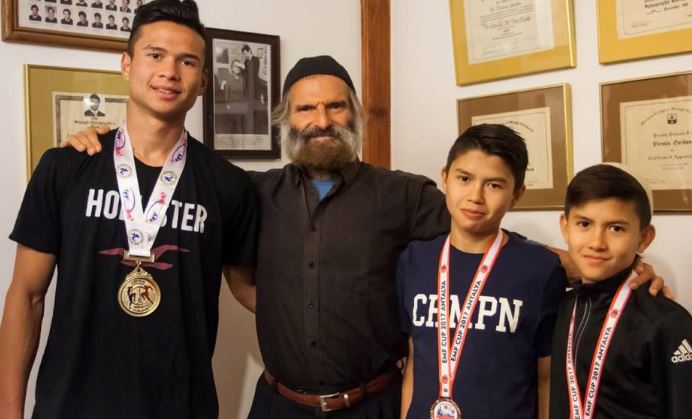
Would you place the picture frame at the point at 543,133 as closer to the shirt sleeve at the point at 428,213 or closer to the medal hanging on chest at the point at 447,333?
the shirt sleeve at the point at 428,213

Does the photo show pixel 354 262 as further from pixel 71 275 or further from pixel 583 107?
→ pixel 583 107

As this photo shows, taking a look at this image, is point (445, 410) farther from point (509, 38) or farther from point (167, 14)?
point (509, 38)

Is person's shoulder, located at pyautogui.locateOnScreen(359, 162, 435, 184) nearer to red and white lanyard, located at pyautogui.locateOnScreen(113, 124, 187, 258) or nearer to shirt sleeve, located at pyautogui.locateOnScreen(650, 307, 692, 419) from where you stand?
red and white lanyard, located at pyautogui.locateOnScreen(113, 124, 187, 258)

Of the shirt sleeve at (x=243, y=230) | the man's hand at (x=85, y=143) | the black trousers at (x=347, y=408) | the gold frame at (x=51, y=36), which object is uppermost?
the gold frame at (x=51, y=36)

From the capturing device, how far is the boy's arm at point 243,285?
6.41 ft

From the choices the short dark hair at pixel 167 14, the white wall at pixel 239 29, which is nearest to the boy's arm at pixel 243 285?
the white wall at pixel 239 29

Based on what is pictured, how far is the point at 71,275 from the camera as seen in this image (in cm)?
153

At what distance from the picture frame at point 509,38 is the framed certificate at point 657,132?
0.23 meters

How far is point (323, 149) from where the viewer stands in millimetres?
1810

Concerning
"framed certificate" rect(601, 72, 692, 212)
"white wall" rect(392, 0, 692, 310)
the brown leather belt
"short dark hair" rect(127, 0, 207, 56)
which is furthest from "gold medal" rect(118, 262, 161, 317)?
"framed certificate" rect(601, 72, 692, 212)

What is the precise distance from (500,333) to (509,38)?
1.16 meters

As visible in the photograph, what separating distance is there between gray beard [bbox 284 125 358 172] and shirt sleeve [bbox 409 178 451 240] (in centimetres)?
22

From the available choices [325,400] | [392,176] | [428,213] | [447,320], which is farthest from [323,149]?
[325,400]

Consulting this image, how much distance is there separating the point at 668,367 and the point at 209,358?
1.10 metres
